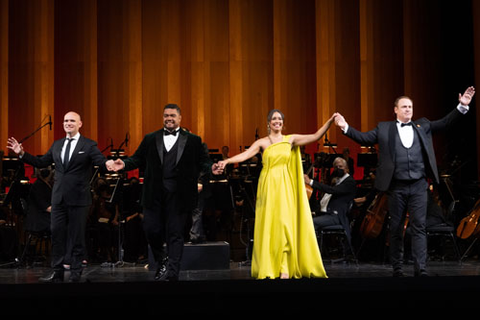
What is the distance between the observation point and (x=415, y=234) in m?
4.87

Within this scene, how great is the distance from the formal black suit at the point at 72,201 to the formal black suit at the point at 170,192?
0.52 m

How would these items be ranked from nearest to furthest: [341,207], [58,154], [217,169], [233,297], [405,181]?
[233,297], [217,169], [405,181], [58,154], [341,207]

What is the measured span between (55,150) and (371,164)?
456cm

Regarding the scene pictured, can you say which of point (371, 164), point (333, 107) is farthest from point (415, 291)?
point (333, 107)

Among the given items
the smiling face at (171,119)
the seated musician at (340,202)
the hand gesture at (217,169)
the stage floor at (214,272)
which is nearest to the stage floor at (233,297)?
the hand gesture at (217,169)

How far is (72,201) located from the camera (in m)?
5.16

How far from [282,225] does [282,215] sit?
0.08 m

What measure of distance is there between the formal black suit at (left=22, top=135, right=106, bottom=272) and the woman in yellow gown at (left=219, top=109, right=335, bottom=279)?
1.24 meters

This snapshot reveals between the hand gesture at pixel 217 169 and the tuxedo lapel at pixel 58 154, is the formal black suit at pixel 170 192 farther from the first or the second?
the tuxedo lapel at pixel 58 154

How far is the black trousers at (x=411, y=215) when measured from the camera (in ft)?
15.9

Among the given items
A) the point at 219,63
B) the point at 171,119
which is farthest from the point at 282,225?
the point at 219,63

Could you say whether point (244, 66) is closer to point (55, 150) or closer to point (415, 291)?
point (55, 150)

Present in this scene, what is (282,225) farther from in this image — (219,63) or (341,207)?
(219,63)

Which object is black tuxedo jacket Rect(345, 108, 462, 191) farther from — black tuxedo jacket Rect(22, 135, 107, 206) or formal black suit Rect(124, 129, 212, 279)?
black tuxedo jacket Rect(22, 135, 107, 206)
